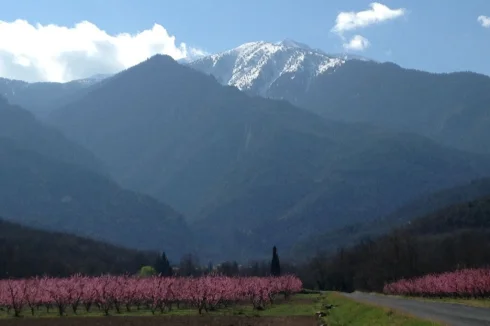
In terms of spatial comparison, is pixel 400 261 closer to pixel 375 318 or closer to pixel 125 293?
pixel 125 293

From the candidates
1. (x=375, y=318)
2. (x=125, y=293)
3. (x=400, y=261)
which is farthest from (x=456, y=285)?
(x=400, y=261)

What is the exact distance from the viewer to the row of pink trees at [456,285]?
71.1m

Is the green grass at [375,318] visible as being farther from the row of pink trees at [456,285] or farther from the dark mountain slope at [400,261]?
the dark mountain slope at [400,261]

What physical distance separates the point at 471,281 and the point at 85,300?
1592 inches

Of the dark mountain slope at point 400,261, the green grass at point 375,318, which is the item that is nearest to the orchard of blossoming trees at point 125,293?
the green grass at point 375,318

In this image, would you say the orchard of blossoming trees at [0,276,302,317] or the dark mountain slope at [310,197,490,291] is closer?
the orchard of blossoming trees at [0,276,302,317]

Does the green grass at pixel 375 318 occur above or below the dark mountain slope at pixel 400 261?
below

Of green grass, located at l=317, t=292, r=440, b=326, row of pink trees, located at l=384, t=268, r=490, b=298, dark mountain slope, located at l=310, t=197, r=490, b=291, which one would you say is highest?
dark mountain slope, located at l=310, t=197, r=490, b=291

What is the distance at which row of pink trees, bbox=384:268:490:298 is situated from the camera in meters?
71.1

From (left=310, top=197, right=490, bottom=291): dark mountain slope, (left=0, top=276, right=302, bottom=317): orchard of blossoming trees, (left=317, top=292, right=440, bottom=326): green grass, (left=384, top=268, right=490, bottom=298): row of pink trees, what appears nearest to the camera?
(left=317, top=292, right=440, bottom=326): green grass

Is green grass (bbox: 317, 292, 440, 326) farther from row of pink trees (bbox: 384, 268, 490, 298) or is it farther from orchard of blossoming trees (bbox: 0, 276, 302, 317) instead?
row of pink trees (bbox: 384, 268, 490, 298)

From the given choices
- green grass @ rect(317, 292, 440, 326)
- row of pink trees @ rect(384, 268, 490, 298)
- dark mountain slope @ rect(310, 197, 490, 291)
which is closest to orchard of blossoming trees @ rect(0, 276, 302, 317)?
row of pink trees @ rect(384, 268, 490, 298)

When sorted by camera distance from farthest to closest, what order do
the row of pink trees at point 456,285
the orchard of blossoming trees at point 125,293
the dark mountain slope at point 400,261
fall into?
the dark mountain slope at point 400,261, the row of pink trees at point 456,285, the orchard of blossoming trees at point 125,293

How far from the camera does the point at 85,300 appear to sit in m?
73.6
